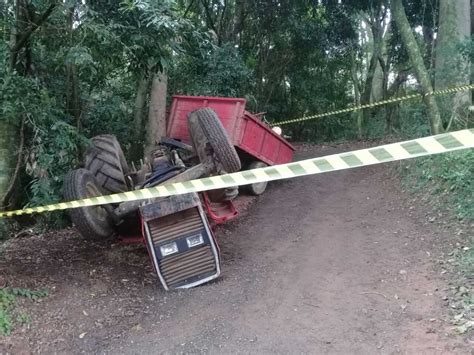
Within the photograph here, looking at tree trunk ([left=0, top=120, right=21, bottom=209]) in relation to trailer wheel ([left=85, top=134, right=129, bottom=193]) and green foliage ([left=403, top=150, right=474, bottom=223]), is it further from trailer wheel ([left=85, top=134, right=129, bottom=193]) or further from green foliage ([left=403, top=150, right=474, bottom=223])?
green foliage ([left=403, top=150, right=474, bottom=223])

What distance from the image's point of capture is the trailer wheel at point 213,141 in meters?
5.71

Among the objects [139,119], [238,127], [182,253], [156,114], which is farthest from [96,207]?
[139,119]

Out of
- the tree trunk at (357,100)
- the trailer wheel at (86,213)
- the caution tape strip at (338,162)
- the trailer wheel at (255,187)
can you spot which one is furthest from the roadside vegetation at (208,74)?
the trailer wheel at (255,187)

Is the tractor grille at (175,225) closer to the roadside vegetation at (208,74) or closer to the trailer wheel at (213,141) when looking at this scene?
the trailer wheel at (213,141)

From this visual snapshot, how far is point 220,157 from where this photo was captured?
5727 mm

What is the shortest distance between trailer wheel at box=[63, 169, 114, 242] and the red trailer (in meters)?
3.28

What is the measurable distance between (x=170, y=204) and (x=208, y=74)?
6.98m

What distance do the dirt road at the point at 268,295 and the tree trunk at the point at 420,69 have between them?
1807mm

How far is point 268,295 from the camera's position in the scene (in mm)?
4859

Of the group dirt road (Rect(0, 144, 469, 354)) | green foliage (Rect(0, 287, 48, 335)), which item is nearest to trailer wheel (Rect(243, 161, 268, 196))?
dirt road (Rect(0, 144, 469, 354))

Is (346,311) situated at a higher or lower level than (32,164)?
lower

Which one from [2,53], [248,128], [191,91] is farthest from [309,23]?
[2,53]

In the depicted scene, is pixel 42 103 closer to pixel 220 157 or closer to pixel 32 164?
pixel 32 164

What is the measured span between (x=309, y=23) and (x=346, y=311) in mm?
12115
